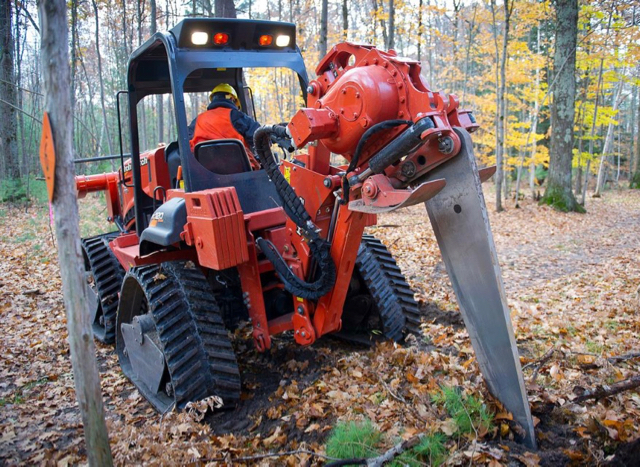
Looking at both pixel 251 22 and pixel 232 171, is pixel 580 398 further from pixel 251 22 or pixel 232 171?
pixel 251 22

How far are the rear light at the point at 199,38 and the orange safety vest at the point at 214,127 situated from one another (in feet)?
2.23

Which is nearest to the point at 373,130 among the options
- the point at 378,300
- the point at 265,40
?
the point at 265,40

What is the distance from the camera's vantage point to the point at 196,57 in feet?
12.5

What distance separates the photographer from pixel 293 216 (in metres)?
3.37

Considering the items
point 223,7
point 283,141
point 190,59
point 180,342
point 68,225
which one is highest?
point 223,7

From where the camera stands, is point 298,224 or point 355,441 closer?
point 355,441

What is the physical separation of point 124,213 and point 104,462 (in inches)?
169

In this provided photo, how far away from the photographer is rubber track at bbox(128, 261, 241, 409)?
3559mm

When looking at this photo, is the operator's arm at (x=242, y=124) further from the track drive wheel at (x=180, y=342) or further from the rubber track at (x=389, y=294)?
the rubber track at (x=389, y=294)

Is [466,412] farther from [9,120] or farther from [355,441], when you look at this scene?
[9,120]

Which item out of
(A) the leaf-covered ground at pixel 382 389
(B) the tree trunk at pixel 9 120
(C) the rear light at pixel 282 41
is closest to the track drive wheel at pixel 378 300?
(A) the leaf-covered ground at pixel 382 389

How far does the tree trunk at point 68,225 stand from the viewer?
2.06 meters

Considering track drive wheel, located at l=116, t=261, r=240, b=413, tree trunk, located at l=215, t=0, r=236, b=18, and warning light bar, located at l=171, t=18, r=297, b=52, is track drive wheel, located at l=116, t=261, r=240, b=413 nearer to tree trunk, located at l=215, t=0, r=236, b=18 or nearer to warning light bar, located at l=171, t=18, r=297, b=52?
warning light bar, located at l=171, t=18, r=297, b=52

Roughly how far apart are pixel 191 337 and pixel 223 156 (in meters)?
1.61
